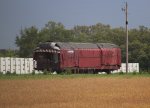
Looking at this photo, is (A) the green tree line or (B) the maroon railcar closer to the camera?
(B) the maroon railcar

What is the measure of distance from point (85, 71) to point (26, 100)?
31.8m

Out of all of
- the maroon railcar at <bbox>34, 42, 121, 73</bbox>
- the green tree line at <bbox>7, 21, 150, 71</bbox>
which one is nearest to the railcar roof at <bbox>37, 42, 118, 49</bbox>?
the maroon railcar at <bbox>34, 42, 121, 73</bbox>

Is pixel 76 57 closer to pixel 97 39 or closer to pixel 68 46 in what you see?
pixel 68 46

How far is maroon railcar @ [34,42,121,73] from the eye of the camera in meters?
45.8

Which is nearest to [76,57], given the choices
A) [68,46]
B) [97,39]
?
[68,46]

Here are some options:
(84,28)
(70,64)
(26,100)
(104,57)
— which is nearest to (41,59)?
(70,64)

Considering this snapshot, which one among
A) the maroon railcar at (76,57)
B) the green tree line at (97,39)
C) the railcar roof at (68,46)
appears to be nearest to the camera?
the maroon railcar at (76,57)

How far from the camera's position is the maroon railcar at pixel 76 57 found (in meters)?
45.8

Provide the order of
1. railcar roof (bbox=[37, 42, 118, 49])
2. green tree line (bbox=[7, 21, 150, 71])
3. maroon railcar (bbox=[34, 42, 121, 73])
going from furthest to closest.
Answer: green tree line (bbox=[7, 21, 150, 71]) < railcar roof (bbox=[37, 42, 118, 49]) < maroon railcar (bbox=[34, 42, 121, 73])

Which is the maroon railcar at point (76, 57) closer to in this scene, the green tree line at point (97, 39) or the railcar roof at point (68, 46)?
the railcar roof at point (68, 46)

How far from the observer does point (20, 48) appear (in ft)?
273

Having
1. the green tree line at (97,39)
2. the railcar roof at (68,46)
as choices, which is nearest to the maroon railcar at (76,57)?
the railcar roof at (68,46)

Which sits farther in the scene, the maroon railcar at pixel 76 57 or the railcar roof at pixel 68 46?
the railcar roof at pixel 68 46

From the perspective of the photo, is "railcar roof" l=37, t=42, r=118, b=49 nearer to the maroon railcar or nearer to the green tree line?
the maroon railcar
